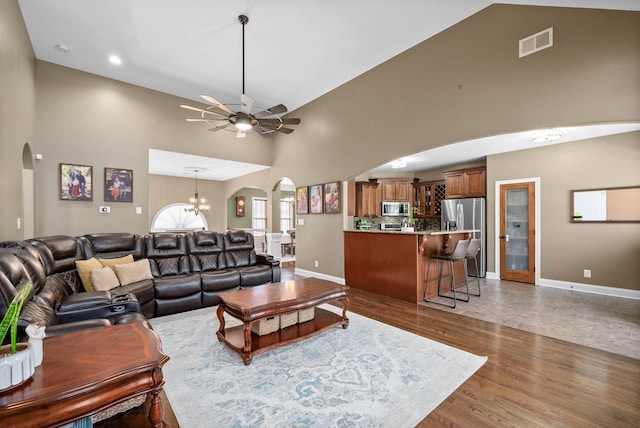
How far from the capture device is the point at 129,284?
346cm

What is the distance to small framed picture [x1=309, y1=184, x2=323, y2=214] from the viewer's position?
5973mm

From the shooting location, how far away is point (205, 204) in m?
10.4

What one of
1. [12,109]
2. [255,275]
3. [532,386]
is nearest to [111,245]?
[12,109]

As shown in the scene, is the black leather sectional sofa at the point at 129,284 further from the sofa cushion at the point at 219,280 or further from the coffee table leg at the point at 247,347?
the coffee table leg at the point at 247,347

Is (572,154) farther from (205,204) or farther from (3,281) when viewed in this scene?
(205,204)

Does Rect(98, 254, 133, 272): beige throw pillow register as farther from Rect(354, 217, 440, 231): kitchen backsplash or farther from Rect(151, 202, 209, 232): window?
Rect(151, 202, 209, 232): window

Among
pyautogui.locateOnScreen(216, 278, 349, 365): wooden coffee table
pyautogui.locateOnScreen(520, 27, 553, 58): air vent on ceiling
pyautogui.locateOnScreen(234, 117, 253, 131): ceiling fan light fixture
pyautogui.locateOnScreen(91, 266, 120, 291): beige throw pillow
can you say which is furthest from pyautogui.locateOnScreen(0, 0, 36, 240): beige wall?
pyautogui.locateOnScreen(520, 27, 553, 58): air vent on ceiling

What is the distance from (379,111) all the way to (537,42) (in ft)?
7.50

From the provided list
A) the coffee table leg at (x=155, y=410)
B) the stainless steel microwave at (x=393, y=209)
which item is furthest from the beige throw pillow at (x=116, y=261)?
the stainless steel microwave at (x=393, y=209)

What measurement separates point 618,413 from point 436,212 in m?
5.94

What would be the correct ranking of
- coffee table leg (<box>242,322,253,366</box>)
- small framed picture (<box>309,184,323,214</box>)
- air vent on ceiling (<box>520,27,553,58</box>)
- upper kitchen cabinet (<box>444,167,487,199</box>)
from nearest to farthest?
coffee table leg (<box>242,322,253,366</box>) < air vent on ceiling (<box>520,27,553,58</box>) < small framed picture (<box>309,184,323,214</box>) < upper kitchen cabinet (<box>444,167,487,199</box>)

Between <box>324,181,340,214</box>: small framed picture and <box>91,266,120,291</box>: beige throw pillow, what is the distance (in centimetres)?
370

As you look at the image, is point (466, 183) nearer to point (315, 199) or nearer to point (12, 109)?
point (315, 199)

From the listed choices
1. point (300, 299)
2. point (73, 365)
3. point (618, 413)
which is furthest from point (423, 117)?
point (73, 365)
